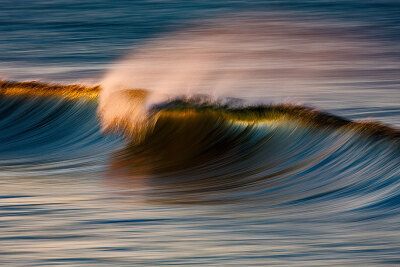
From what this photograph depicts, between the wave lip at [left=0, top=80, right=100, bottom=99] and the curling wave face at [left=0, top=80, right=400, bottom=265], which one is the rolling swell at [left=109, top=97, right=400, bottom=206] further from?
the wave lip at [left=0, top=80, right=100, bottom=99]

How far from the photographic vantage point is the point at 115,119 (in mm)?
10414

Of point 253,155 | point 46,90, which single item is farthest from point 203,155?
point 46,90

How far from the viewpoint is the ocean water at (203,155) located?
4797 mm

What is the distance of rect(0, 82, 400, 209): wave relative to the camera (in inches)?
253

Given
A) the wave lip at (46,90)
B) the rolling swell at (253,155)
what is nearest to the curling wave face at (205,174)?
the rolling swell at (253,155)

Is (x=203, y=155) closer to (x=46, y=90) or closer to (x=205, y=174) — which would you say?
A: (x=205, y=174)

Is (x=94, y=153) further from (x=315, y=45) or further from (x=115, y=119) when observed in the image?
(x=315, y=45)

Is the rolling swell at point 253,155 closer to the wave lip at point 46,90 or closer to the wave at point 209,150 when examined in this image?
the wave at point 209,150

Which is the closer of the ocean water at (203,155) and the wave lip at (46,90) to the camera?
the ocean water at (203,155)

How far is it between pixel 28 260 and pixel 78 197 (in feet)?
6.05

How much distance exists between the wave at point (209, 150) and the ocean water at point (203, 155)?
0.9 inches

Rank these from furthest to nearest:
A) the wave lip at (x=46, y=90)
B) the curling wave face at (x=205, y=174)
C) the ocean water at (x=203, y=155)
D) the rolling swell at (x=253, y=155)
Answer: the wave lip at (x=46, y=90), the rolling swell at (x=253, y=155), the curling wave face at (x=205, y=174), the ocean water at (x=203, y=155)

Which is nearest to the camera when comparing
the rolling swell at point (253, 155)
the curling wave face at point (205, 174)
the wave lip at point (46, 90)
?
the curling wave face at point (205, 174)

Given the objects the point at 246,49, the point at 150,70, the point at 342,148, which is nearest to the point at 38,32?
the point at 246,49
